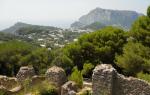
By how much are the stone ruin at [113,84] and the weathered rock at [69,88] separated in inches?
96.2

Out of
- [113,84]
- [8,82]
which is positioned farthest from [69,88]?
[8,82]

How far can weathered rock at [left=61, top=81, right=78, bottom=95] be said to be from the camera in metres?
18.1

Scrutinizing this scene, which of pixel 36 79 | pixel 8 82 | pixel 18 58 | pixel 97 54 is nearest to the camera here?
pixel 36 79

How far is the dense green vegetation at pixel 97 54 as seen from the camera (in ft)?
97.0

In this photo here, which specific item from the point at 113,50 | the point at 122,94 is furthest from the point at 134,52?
the point at 122,94

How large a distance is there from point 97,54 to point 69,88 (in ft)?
61.3

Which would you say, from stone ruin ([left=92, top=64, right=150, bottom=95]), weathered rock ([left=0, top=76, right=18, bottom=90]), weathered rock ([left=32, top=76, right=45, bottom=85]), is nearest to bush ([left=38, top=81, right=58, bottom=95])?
weathered rock ([left=32, top=76, right=45, bottom=85])

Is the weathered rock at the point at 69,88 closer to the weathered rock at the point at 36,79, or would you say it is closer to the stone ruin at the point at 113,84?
the weathered rock at the point at 36,79

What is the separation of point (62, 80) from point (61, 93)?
1313 mm

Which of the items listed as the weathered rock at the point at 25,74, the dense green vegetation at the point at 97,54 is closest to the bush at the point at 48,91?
the dense green vegetation at the point at 97,54

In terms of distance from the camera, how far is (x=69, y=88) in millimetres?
18469

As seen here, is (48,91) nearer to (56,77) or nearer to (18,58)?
(56,77)

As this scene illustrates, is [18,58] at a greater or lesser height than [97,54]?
lesser

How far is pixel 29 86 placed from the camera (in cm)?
2041
